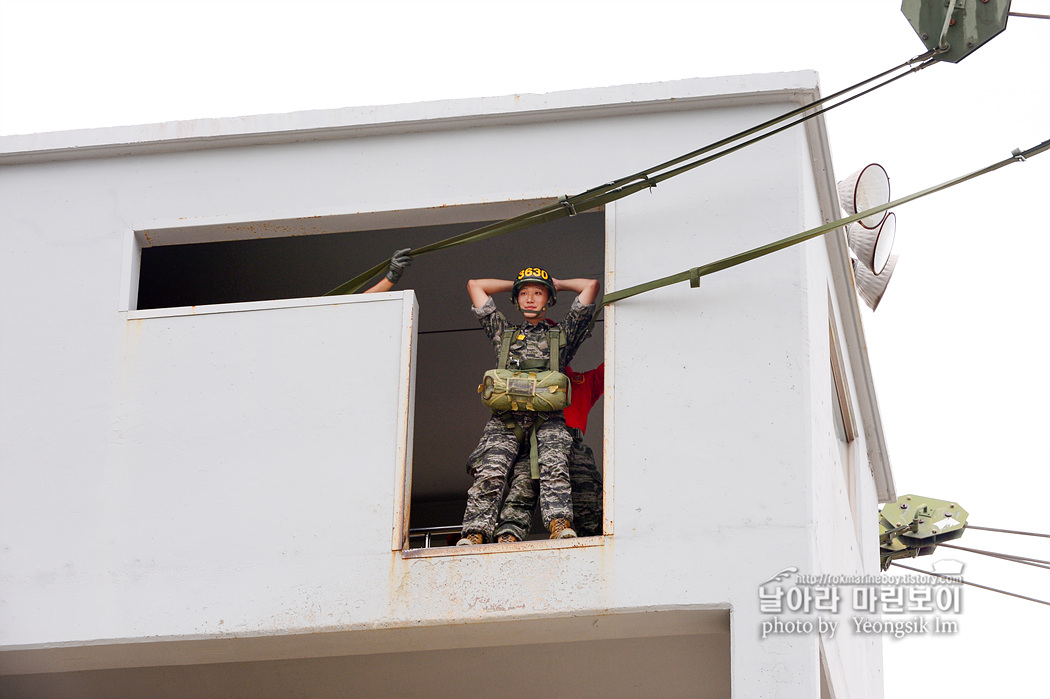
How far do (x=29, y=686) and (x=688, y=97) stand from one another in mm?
5921

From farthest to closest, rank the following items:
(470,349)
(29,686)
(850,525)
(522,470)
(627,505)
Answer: (470,349), (850,525), (29,686), (522,470), (627,505)

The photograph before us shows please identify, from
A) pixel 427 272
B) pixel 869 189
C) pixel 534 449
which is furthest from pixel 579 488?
pixel 427 272

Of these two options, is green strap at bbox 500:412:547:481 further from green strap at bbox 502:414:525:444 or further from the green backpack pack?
the green backpack pack

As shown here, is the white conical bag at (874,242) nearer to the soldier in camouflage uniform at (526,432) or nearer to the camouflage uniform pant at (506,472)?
the soldier in camouflage uniform at (526,432)

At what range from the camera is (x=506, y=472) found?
9594 mm

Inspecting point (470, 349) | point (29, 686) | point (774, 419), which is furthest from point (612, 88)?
point (29, 686)

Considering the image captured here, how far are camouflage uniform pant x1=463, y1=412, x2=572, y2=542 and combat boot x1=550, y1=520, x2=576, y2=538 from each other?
3cm

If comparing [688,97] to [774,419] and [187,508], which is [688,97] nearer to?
[774,419]

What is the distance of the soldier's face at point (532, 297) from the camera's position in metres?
10.2

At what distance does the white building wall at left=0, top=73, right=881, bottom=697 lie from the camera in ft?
29.1

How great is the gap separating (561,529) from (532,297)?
176cm

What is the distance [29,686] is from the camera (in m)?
10.3

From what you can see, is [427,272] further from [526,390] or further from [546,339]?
[526,390]

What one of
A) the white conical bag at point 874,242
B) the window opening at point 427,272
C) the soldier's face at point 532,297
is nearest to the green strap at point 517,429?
the soldier's face at point 532,297
